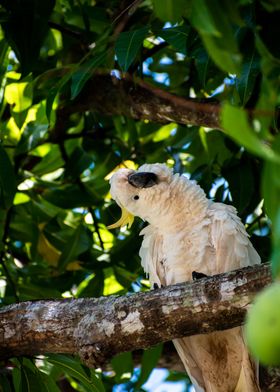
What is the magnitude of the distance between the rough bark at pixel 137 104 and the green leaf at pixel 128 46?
0.19m

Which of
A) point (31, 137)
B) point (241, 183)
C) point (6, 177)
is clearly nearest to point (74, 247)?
point (31, 137)

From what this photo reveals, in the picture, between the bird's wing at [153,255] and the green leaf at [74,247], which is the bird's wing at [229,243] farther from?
the green leaf at [74,247]

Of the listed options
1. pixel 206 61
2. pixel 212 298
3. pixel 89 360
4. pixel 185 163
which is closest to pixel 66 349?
pixel 89 360

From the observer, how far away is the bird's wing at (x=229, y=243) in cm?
317

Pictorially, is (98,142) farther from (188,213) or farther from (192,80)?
(188,213)

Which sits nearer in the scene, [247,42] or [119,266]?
[247,42]

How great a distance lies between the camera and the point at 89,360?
8.60 feet

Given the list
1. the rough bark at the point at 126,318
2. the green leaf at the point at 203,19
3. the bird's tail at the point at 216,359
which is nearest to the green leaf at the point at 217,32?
the green leaf at the point at 203,19

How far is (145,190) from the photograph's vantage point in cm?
339

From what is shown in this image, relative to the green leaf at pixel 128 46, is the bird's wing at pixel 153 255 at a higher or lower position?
lower

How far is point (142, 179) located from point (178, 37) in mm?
679

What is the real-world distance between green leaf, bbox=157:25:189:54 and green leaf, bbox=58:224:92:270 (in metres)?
1.48

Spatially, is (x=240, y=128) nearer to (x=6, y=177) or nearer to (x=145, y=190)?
(x=145, y=190)

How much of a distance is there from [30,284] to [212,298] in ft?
6.71
